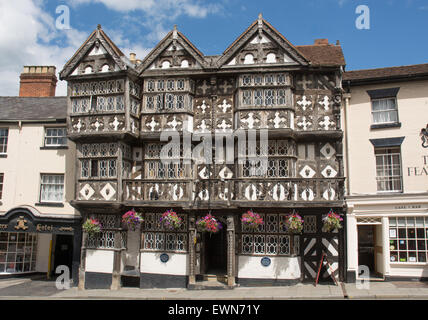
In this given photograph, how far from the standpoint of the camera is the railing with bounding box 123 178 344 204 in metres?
14.9

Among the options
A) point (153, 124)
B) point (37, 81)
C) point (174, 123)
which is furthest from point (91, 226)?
point (37, 81)

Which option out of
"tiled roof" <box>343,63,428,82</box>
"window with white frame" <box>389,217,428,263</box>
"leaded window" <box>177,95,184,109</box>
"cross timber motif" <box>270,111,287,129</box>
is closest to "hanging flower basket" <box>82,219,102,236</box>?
"leaded window" <box>177,95,184,109</box>

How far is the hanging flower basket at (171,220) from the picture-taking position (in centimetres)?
1547

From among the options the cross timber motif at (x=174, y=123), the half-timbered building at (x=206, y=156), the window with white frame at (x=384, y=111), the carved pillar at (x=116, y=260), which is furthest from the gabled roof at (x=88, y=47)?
the window with white frame at (x=384, y=111)

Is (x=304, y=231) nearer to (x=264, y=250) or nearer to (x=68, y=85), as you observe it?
(x=264, y=250)

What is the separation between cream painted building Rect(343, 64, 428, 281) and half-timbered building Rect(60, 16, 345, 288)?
818 millimetres

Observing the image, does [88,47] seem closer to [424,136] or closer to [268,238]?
[268,238]

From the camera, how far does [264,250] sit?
1553 centimetres

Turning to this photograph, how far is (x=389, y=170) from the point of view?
52.0ft

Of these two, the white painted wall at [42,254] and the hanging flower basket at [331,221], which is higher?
the hanging flower basket at [331,221]

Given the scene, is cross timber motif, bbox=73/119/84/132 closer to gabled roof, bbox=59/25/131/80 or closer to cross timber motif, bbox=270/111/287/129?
gabled roof, bbox=59/25/131/80

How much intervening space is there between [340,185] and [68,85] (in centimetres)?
1200

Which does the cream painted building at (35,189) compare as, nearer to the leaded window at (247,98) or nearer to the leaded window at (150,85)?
the leaded window at (150,85)

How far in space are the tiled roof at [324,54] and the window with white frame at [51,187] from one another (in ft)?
40.7
